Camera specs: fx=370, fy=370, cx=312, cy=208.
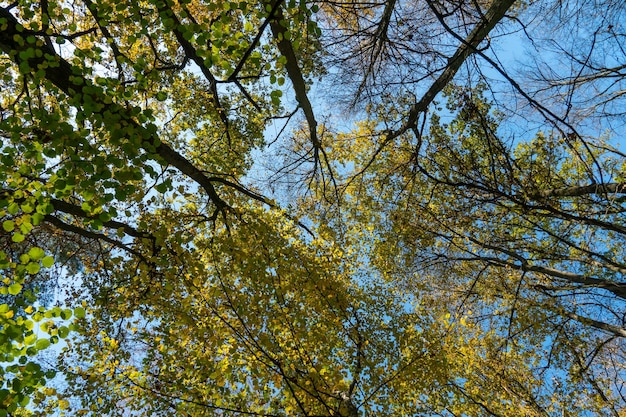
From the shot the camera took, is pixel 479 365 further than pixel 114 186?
Yes

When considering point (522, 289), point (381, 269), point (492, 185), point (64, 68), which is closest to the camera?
point (64, 68)

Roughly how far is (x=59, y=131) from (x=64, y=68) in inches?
56.8

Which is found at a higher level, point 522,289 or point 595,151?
point 595,151

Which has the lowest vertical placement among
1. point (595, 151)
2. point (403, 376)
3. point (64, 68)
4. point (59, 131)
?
point (403, 376)

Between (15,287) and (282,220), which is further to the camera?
(282,220)

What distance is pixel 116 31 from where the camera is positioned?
7.30m

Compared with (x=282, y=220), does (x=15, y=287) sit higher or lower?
lower

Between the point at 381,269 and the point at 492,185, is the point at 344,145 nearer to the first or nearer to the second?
the point at 381,269

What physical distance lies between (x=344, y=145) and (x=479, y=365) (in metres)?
6.38

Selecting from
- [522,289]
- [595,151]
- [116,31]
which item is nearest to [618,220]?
[595,151]

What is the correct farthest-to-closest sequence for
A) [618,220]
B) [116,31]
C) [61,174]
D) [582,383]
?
[582,383]
[116,31]
[618,220]
[61,174]

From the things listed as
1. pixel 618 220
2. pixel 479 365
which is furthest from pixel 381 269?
pixel 618 220

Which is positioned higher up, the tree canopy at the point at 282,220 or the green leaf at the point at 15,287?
the tree canopy at the point at 282,220

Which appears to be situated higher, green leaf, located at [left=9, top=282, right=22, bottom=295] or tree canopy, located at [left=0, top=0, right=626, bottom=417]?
tree canopy, located at [left=0, top=0, right=626, bottom=417]
